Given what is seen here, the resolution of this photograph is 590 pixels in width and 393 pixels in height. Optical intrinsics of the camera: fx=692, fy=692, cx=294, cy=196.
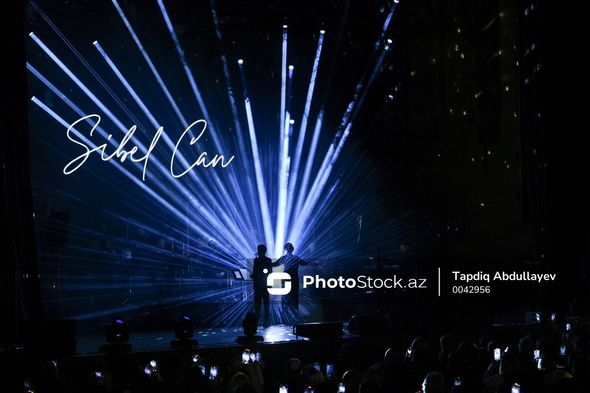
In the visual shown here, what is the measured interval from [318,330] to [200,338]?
1.75 meters

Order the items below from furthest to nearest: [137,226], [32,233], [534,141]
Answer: [137,226] < [534,141] < [32,233]

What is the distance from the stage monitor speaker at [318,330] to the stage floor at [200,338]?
0.28 feet

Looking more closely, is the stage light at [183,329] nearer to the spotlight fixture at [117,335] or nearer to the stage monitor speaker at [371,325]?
the spotlight fixture at [117,335]

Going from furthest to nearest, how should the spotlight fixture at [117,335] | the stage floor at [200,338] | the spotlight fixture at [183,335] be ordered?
the stage floor at [200,338]
the spotlight fixture at [183,335]
the spotlight fixture at [117,335]

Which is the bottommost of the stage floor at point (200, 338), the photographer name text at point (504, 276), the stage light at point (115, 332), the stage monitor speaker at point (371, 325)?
the stage floor at point (200, 338)

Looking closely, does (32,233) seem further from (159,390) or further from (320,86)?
(320,86)

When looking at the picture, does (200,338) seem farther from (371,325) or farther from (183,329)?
(371,325)

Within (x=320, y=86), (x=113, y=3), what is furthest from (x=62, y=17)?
(x=320, y=86)

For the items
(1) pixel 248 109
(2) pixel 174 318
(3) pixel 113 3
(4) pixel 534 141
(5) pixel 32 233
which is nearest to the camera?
(5) pixel 32 233

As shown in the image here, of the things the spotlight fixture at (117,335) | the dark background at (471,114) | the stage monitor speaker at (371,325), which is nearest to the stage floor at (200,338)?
the spotlight fixture at (117,335)

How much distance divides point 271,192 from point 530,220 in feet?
19.2

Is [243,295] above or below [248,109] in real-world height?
below

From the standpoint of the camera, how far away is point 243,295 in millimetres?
12867

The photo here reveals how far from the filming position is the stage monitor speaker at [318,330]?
27.6 feet
